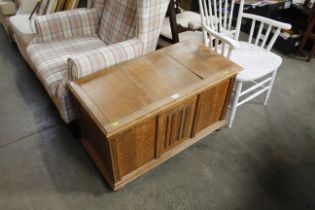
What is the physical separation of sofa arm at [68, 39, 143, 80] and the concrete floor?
603mm

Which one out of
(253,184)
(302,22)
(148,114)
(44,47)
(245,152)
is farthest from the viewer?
(302,22)

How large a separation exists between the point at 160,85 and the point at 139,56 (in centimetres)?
35

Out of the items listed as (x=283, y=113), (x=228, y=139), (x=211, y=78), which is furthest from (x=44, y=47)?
(x=283, y=113)

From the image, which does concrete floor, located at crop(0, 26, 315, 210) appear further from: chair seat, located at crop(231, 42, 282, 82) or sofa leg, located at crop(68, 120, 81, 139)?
chair seat, located at crop(231, 42, 282, 82)

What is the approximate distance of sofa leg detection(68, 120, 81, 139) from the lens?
1672 mm

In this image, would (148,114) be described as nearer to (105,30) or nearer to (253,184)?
(253,184)

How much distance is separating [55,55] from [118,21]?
0.51 metres

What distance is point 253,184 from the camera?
1.52 meters

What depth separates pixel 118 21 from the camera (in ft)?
5.81

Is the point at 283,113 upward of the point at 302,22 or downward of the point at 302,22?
downward


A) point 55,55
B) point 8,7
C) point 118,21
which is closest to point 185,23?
point 118,21

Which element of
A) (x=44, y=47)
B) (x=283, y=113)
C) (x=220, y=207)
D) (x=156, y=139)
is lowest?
(x=220, y=207)

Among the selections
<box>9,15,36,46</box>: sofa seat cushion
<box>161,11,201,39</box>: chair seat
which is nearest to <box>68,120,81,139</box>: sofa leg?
<box>9,15,36,46</box>: sofa seat cushion

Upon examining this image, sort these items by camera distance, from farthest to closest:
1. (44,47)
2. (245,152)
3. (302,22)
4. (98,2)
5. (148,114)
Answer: (302,22), (98,2), (44,47), (245,152), (148,114)
